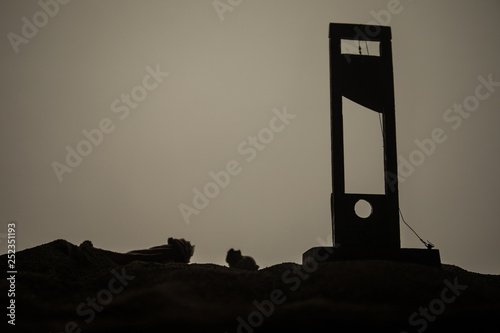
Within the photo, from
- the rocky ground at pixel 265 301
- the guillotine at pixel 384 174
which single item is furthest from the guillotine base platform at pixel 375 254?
the rocky ground at pixel 265 301

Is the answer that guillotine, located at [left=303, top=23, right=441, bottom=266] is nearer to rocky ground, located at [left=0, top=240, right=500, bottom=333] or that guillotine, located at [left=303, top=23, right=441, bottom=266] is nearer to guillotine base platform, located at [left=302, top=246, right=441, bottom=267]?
guillotine base platform, located at [left=302, top=246, right=441, bottom=267]

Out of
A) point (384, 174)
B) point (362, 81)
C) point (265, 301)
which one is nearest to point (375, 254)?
point (384, 174)

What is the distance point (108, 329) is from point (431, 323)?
96 cm

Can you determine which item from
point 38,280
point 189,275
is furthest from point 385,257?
point 38,280

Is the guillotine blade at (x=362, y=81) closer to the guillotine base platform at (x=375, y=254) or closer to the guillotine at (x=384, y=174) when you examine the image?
the guillotine at (x=384, y=174)

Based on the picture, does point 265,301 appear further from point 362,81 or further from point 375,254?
point 362,81

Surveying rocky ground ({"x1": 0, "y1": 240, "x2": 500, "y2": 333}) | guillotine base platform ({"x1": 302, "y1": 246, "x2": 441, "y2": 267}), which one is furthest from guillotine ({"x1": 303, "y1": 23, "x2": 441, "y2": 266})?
rocky ground ({"x1": 0, "y1": 240, "x2": 500, "y2": 333})

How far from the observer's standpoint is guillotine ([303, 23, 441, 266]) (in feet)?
6.97

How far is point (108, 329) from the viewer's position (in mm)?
1400

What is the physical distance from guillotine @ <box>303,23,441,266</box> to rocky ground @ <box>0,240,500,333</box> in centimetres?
50

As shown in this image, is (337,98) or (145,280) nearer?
(145,280)

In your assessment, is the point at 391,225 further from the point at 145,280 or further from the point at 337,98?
the point at 145,280

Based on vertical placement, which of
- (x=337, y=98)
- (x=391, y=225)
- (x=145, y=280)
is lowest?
(x=145, y=280)

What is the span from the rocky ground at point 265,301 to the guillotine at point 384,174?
50 centimetres
